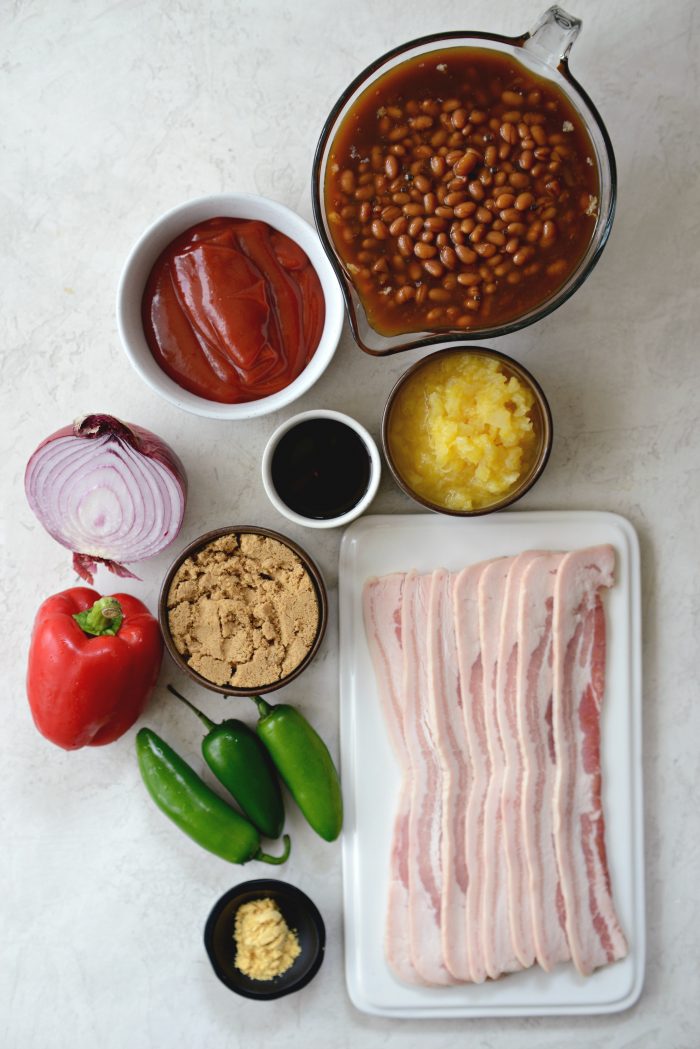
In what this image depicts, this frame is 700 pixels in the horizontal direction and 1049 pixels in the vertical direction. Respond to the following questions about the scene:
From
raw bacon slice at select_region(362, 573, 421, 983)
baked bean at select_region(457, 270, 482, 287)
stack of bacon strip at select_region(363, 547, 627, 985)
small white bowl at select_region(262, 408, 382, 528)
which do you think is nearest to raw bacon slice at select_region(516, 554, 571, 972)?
stack of bacon strip at select_region(363, 547, 627, 985)

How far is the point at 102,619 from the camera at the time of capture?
1.76 metres

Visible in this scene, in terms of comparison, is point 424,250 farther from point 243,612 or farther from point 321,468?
point 243,612

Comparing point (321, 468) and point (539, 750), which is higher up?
point (321, 468)

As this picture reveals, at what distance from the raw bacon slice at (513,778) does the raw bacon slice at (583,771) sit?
0.25ft

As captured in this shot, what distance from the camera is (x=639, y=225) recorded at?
6.17 feet

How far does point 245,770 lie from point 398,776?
32cm

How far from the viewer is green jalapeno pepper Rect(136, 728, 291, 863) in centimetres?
184

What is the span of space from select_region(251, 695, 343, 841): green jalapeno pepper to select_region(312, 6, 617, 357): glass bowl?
0.77 meters

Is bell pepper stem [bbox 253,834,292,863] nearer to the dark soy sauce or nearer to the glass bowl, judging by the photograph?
the dark soy sauce

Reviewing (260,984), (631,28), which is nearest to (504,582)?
(260,984)

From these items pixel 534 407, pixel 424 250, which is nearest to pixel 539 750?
pixel 534 407

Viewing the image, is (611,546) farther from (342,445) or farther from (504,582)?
(342,445)

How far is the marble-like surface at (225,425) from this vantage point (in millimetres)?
1889

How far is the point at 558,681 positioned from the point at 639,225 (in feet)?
3.14
